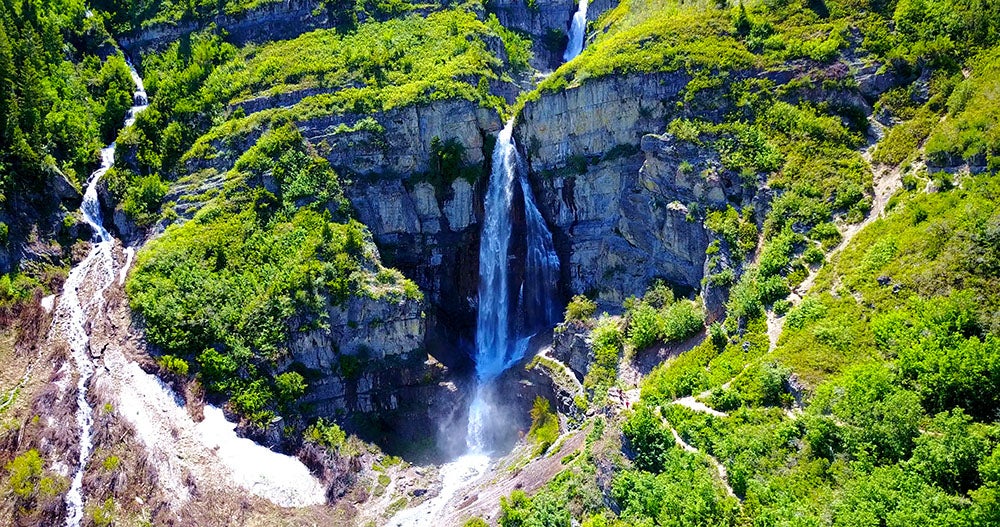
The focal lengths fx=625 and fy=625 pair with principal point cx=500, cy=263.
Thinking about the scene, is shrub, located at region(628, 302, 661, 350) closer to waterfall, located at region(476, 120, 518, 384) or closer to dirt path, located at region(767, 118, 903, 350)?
dirt path, located at region(767, 118, 903, 350)

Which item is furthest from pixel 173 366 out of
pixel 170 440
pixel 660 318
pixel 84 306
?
pixel 660 318

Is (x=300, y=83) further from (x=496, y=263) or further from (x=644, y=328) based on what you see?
(x=644, y=328)

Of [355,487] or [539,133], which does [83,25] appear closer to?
[539,133]

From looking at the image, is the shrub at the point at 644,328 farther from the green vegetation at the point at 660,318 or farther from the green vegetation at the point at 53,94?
the green vegetation at the point at 53,94

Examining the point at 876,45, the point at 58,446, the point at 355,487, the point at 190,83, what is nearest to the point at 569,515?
the point at 355,487

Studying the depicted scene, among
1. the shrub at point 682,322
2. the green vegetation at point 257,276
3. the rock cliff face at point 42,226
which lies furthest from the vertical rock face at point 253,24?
the shrub at point 682,322

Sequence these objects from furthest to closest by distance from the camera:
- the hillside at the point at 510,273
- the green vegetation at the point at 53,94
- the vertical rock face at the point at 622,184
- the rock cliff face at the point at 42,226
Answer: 1. the green vegetation at the point at 53,94
2. the rock cliff face at the point at 42,226
3. the vertical rock face at the point at 622,184
4. the hillside at the point at 510,273
